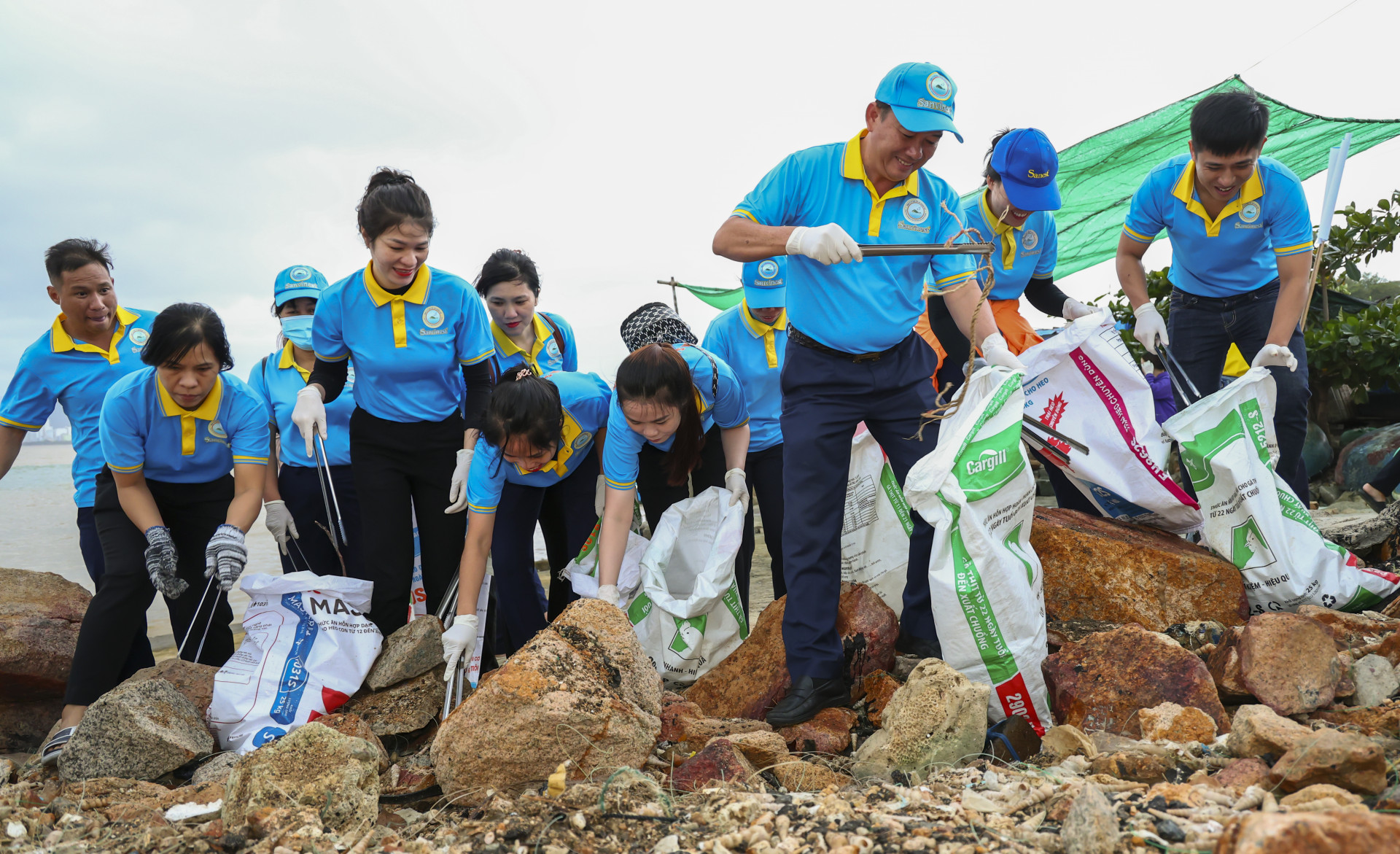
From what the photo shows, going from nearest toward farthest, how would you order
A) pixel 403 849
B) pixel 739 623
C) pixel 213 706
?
pixel 403 849 → pixel 213 706 → pixel 739 623

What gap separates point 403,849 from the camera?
1.57 metres

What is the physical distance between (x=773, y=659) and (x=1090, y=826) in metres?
1.36

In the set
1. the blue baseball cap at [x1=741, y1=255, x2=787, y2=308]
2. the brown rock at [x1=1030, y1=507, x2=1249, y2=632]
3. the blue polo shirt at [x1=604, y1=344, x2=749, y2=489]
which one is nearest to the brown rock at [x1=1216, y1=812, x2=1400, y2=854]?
the brown rock at [x1=1030, y1=507, x2=1249, y2=632]

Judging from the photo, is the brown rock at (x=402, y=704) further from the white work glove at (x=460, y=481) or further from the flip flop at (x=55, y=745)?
the flip flop at (x=55, y=745)

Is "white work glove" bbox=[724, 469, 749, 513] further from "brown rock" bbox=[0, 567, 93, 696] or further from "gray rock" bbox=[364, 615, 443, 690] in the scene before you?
"brown rock" bbox=[0, 567, 93, 696]

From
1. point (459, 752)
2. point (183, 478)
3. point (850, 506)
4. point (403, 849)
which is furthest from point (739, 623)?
point (183, 478)

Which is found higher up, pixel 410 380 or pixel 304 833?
pixel 410 380

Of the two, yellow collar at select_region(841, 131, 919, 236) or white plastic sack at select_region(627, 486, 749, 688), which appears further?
white plastic sack at select_region(627, 486, 749, 688)

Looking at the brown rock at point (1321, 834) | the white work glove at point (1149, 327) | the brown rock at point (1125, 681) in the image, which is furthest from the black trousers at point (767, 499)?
the brown rock at point (1321, 834)

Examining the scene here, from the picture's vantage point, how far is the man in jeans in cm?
284

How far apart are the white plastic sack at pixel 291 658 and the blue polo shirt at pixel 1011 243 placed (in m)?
2.37

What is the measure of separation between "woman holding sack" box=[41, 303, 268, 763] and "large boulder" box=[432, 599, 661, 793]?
1229mm

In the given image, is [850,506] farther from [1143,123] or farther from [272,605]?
[1143,123]

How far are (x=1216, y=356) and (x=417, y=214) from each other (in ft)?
9.12
